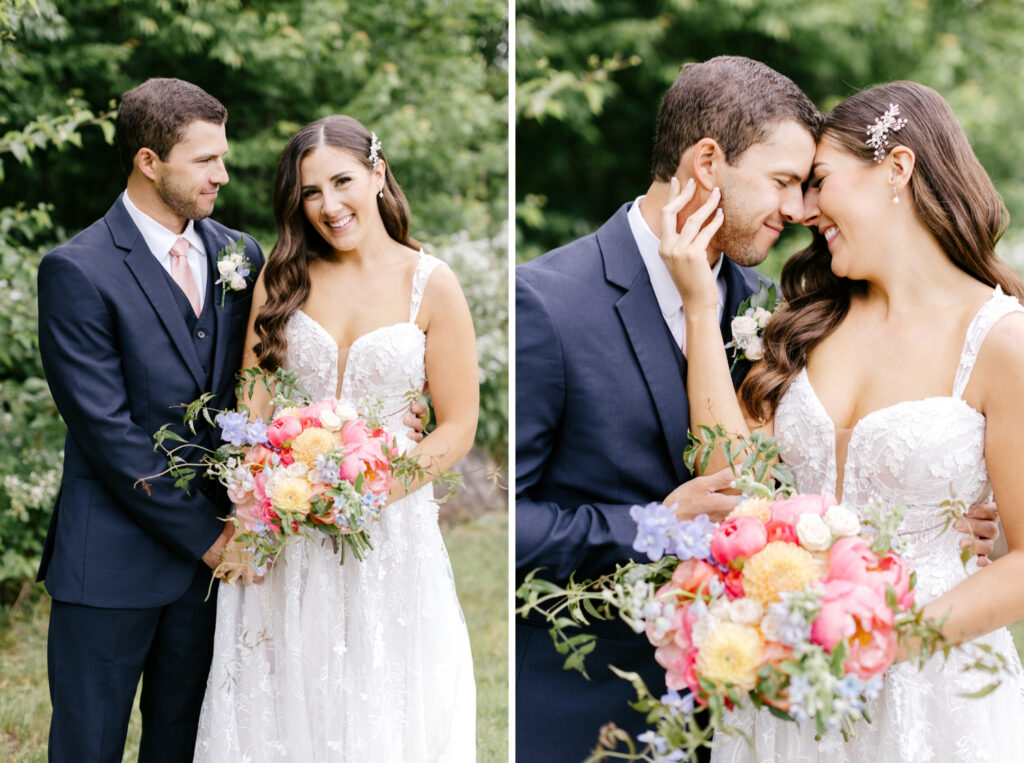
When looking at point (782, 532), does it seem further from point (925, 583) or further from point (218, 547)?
point (218, 547)

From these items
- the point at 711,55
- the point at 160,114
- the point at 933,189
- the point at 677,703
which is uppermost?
the point at 711,55

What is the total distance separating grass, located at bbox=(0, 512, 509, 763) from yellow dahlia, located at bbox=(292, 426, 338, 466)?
246 centimetres

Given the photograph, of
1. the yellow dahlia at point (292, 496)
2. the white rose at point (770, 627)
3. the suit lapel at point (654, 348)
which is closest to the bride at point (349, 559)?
the yellow dahlia at point (292, 496)

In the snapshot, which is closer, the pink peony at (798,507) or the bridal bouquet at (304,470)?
the pink peony at (798,507)

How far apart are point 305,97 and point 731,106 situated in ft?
18.9

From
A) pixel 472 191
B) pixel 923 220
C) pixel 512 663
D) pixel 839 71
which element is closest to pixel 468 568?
pixel 472 191

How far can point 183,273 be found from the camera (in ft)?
10.8

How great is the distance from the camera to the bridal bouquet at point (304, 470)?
8.98 ft

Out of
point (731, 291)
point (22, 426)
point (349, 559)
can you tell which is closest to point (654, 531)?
→ point (731, 291)

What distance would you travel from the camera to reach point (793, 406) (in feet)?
9.03

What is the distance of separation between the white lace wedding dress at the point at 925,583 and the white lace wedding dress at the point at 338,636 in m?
1.11

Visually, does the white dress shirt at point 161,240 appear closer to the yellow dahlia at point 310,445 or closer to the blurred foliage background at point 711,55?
the yellow dahlia at point 310,445

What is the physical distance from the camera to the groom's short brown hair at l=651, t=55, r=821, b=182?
9.18ft

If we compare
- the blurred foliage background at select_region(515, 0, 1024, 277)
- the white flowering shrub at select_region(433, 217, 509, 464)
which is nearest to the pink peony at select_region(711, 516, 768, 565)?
the white flowering shrub at select_region(433, 217, 509, 464)
